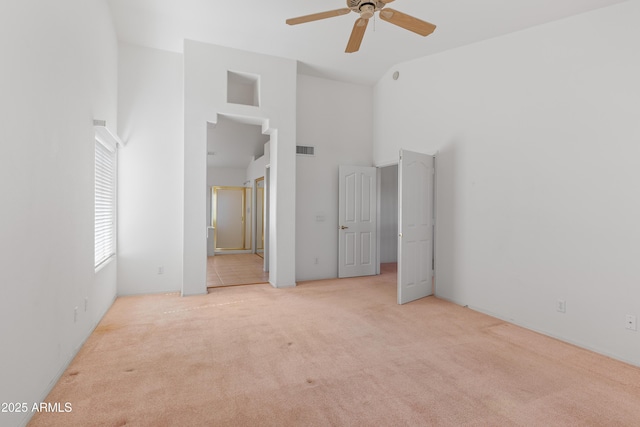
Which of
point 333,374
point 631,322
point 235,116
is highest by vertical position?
point 235,116

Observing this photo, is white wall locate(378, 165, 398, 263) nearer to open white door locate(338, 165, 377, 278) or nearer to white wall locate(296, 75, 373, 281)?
open white door locate(338, 165, 377, 278)

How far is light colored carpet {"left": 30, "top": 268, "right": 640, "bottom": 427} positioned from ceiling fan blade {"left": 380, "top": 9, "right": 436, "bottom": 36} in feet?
9.31

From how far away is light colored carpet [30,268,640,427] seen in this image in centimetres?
201

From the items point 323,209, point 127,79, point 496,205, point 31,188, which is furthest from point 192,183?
point 496,205

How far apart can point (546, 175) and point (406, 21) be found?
2.13m

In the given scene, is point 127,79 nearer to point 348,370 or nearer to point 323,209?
point 323,209

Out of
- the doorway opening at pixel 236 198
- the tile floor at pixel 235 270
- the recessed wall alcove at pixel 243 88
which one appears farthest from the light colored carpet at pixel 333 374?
the recessed wall alcove at pixel 243 88

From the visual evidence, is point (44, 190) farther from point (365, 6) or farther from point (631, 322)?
point (631, 322)

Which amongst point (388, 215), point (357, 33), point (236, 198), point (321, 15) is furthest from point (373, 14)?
point (236, 198)

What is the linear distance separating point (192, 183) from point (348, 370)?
336cm

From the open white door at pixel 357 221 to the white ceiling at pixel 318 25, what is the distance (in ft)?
6.26

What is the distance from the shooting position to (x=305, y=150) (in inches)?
223

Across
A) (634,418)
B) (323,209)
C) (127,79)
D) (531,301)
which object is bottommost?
(634,418)

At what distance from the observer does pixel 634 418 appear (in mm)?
2016
